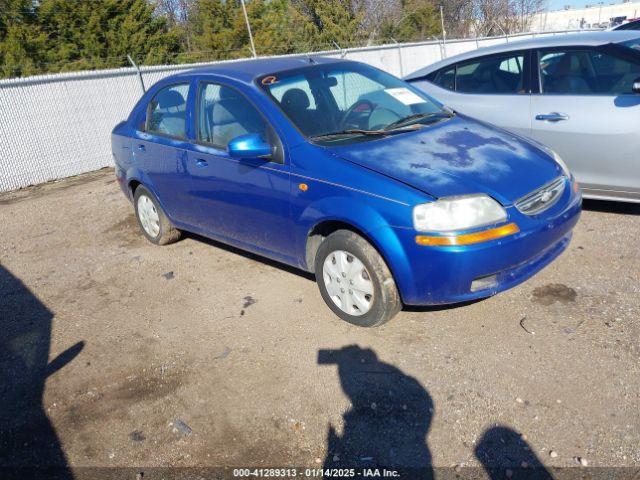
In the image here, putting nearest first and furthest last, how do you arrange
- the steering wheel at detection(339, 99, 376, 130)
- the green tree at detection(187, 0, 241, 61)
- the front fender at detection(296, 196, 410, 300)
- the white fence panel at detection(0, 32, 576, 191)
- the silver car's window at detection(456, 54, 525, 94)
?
the front fender at detection(296, 196, 410, 300) → the steering wheel at detection(339, 99, 376, 130) → the silver car's window at detection(456, 54, 525, 94) → the white fence panel at detection(0, 32, 576, 191) → the green tree at detection(187, 0, 241, 61)

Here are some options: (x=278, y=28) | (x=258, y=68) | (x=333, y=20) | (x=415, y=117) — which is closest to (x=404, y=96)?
(x=415, y=117)

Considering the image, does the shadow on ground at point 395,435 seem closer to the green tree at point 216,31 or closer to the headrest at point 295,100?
the headrest at point 295,100

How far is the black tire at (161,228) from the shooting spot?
18.7ft

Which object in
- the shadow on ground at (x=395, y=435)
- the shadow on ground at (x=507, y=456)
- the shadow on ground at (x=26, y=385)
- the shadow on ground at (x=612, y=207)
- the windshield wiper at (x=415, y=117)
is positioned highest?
the windshield wiper at (x=415, y=117)

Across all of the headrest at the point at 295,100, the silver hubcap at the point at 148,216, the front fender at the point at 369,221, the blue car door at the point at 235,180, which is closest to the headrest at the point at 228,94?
the blue car door at the point at 235,180

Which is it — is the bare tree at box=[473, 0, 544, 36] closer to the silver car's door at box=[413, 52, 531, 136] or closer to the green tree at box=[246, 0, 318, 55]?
the green tree at box=[246, 0, 318, 55]

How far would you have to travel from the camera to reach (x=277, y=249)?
4.32 metres

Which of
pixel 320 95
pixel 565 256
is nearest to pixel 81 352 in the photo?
pixel 320 95

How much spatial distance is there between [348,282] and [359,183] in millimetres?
686

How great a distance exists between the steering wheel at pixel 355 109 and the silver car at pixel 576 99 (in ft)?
5.93

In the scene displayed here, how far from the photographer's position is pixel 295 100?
4305 millimetres

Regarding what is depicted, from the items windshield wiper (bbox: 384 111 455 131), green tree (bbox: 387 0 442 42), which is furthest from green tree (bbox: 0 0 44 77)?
green tree (bbox: 387 0 442 42)

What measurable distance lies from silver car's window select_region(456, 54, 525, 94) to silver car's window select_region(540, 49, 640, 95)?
0.80ft

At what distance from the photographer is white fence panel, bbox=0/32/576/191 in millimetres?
9664
